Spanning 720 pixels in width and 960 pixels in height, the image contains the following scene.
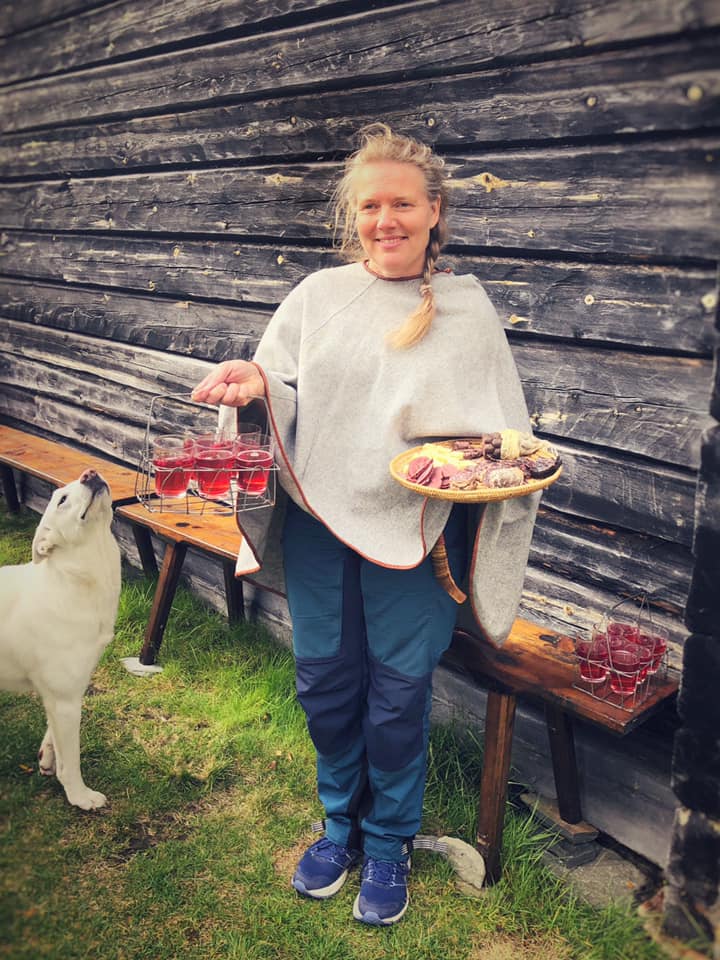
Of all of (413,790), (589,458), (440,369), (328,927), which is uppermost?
(440,369)

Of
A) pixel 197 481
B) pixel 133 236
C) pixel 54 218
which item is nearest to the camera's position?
pixel 197 481

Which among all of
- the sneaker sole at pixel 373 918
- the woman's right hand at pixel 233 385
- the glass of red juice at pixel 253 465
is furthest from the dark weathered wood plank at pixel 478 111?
the sneaker sole at pixel 373 918

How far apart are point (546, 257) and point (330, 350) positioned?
2.85ft

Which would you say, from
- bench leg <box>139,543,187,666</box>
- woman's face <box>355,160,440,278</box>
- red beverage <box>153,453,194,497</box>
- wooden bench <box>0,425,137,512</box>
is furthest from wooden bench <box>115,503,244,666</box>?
woman's face <box>355,160,440,278</box>

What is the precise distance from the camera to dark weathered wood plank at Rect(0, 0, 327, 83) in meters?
3.71

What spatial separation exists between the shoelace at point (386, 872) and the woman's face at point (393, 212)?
1.82 meters

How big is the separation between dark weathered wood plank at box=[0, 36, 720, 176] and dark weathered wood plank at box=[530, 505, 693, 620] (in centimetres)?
125

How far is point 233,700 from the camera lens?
3686 millimetres

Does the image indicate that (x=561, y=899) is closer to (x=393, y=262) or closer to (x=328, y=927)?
(x=328, y=927)

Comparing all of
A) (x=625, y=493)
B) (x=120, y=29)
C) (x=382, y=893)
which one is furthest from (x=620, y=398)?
(x=120, y=29)

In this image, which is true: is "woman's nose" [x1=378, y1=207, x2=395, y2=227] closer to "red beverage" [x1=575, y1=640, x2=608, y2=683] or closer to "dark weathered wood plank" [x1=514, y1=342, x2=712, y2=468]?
"dark weathered wood plank" [x1=514, y1=342, x2=712, y2=468]

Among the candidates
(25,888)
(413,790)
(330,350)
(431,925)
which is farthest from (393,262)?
(25,888)

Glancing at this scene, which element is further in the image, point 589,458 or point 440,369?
point 589,458

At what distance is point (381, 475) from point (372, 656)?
1.87 ft
